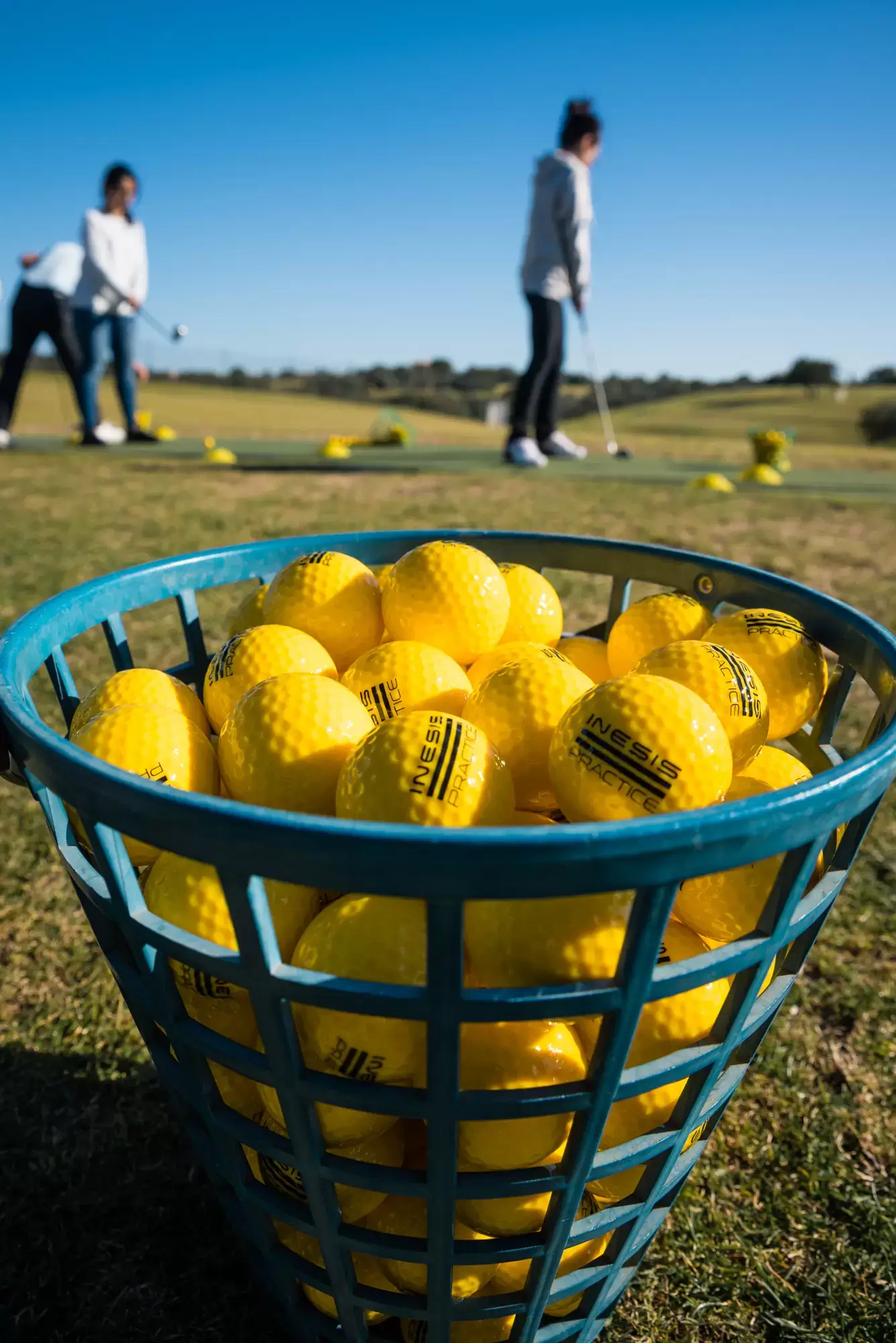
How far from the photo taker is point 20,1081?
1.43 meters

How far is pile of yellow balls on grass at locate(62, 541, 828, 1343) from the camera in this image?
0.77 metres

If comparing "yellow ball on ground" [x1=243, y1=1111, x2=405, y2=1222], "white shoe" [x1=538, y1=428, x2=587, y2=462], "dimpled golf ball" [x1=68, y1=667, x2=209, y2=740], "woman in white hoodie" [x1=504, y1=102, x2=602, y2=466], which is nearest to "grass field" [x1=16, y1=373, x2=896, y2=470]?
"white shoe" [x1=538, y1=428, x2=587, y2=462]

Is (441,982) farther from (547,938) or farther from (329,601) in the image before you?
(329,601)

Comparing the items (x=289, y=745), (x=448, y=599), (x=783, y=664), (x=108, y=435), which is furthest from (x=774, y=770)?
(x=108, y=435)

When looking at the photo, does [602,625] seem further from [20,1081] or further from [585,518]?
[585,518]

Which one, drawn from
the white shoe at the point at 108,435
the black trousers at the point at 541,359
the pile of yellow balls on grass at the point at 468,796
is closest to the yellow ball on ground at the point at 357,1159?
the pile of yellow balls on grass at the point at 468,796

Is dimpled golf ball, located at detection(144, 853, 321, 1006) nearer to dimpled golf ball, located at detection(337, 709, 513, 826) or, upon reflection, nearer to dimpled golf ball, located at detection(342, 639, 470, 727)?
dimpled golf ball, located at detection(337, 709, 513, 826)

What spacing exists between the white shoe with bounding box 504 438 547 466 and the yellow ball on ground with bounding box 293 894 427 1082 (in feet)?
23.5

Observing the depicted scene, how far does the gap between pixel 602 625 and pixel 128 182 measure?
24.9 ft

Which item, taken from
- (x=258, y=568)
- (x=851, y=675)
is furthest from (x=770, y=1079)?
(x=258, y=568)

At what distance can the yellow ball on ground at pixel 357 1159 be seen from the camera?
88 centimetres

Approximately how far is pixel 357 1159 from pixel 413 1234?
0.47 ft

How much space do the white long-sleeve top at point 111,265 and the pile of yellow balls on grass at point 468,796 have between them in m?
7.71

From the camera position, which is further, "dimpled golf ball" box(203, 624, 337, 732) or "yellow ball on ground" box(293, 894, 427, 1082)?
"dimpled golf ball" box(203, 624, 337, 732)
